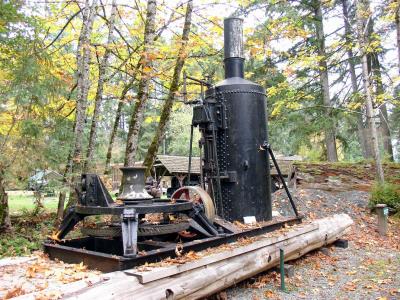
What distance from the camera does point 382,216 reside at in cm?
812

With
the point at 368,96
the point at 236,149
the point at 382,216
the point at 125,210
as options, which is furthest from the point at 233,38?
the point at 368,96

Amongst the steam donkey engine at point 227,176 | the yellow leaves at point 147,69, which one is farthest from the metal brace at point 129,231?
the yellow leaves at point 147,69

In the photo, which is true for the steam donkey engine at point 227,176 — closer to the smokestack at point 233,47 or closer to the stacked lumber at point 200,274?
the smokestack at point 233,47

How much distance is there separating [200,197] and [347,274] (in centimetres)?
255

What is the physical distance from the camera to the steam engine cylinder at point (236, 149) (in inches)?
239

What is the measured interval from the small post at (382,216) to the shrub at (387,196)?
5.08 ft

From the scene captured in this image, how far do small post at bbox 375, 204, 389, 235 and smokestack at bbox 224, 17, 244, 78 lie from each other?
4.29 m

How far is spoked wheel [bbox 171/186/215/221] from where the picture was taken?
504 centimetres

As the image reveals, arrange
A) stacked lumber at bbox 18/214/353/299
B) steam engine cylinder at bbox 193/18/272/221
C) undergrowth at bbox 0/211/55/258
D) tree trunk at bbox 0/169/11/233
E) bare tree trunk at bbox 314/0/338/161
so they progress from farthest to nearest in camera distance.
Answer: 1. bare tree trunk at bbox 314/0/338/161
2. tree trunk at bbox 0/169/11/233
3. undergrowth at bbox 0/211/55/258
4. steam engine cylinder at bbox 193/18/272/221
5. stacked lumber at bbox 18/214/353/299

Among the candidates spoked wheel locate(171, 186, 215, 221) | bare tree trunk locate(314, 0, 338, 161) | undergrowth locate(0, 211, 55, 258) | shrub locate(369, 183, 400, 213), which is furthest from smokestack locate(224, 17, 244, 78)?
bare tree trunk locate(314, 0, 338, 161)

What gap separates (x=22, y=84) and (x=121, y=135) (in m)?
27.4

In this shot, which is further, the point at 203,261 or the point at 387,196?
the point at 387,196

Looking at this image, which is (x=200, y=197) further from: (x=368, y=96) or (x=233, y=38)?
(x=368, y=96)

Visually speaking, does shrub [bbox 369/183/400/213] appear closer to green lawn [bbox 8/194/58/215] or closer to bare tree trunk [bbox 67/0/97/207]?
bare tree trunk [bbox 67/0/97/207]
